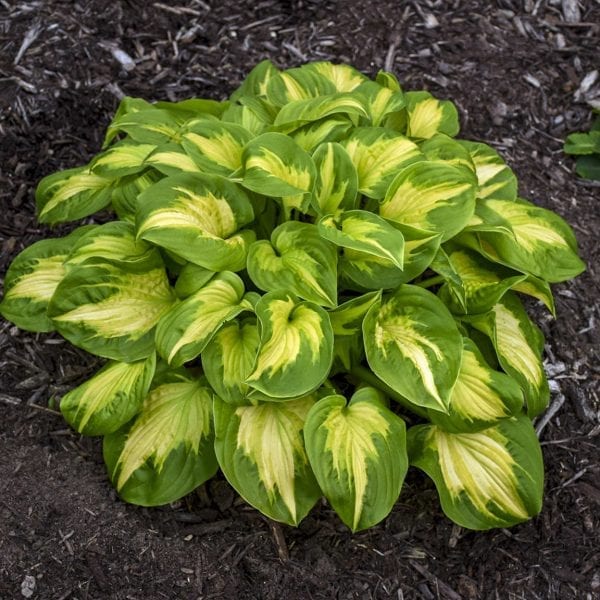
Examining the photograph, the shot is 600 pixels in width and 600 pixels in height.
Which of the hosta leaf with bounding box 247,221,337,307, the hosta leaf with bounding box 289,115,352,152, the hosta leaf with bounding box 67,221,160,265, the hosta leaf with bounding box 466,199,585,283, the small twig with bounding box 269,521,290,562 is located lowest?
the small twig with bounding box 269,521,290,562

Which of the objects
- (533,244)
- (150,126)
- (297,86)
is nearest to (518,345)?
(533,244)

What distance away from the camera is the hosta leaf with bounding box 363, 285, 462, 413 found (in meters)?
2.28

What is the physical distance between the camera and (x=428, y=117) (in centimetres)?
321

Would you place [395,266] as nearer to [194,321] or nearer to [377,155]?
[377,155]

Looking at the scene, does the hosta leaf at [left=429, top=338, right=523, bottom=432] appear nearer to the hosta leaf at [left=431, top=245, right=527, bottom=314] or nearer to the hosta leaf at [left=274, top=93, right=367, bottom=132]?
the hosta leaf at [left=431, top=245, right=527, bottom=314]

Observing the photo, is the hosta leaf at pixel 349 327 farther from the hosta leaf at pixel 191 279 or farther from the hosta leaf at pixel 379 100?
the hosta leaf at pixel 379 100

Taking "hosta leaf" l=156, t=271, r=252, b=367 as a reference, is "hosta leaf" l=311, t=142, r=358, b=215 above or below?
above

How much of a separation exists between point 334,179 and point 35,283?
45.8 inches

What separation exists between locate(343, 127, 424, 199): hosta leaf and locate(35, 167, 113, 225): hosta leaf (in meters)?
0.98

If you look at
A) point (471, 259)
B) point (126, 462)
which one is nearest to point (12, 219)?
point (126, 462)

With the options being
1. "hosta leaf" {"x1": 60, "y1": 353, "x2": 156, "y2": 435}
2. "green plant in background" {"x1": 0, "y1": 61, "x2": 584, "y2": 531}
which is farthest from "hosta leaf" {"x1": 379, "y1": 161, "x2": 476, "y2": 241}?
"hosta leaf" {"x1": 60, "y1": 353, "x2": 156, "y2": 435}

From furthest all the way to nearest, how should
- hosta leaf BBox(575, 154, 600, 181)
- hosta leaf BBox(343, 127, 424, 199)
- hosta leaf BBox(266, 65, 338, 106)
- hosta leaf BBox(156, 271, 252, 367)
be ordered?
hosta leaf BBox(575, 154, 600, 181) < hosta leaf BBox(266, 65, 338, 106) < hosta leaf BBox(343, 127, 424, 199) < hosta leaf BBox(156, 271, 252, 367)

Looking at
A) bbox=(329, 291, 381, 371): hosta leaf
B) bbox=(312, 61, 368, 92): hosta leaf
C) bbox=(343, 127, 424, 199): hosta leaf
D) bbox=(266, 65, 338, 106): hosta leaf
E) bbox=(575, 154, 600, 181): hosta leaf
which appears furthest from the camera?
bbox=(575, 154, 600, 181): hosta leaf

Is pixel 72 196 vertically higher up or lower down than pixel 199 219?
lower down
